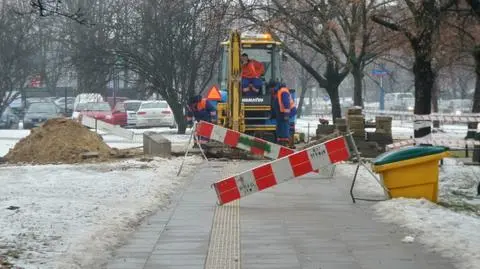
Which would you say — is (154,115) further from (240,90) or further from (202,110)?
(240,90)

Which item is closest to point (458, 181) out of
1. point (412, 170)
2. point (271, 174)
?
point (412, 170)

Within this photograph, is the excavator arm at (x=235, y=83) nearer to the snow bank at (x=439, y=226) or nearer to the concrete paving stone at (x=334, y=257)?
the snow bank at (x=439, y=226)

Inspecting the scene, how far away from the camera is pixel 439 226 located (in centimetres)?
914

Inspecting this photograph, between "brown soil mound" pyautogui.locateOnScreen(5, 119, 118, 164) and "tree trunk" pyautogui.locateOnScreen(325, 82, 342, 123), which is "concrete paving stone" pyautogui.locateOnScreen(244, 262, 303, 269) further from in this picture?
"tree trunk" pyautogui.locateOnScreen(325, 82, 342, 123)

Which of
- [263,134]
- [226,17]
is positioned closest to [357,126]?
[263,134]

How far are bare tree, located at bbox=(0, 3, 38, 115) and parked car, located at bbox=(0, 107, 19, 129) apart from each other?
357cm

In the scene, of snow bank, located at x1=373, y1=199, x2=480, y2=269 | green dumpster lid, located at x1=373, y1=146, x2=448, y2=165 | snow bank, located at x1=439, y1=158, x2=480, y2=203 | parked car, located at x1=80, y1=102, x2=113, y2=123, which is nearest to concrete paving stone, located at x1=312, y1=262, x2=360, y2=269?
snow bank, located at x1=373, y1=199, x2=480, y2=269

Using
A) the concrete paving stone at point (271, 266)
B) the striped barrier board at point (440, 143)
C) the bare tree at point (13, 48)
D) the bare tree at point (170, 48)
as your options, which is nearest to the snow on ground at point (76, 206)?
the concrete paving stone at point (271, 266)

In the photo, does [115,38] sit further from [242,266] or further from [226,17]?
[242,266]

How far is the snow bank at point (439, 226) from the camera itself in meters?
7.83

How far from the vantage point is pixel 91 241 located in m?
8.30

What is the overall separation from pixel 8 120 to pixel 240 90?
2689 centimetres

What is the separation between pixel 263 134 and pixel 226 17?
7.88m

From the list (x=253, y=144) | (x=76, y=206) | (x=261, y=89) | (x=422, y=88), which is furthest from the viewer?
(x=261, y=89)
